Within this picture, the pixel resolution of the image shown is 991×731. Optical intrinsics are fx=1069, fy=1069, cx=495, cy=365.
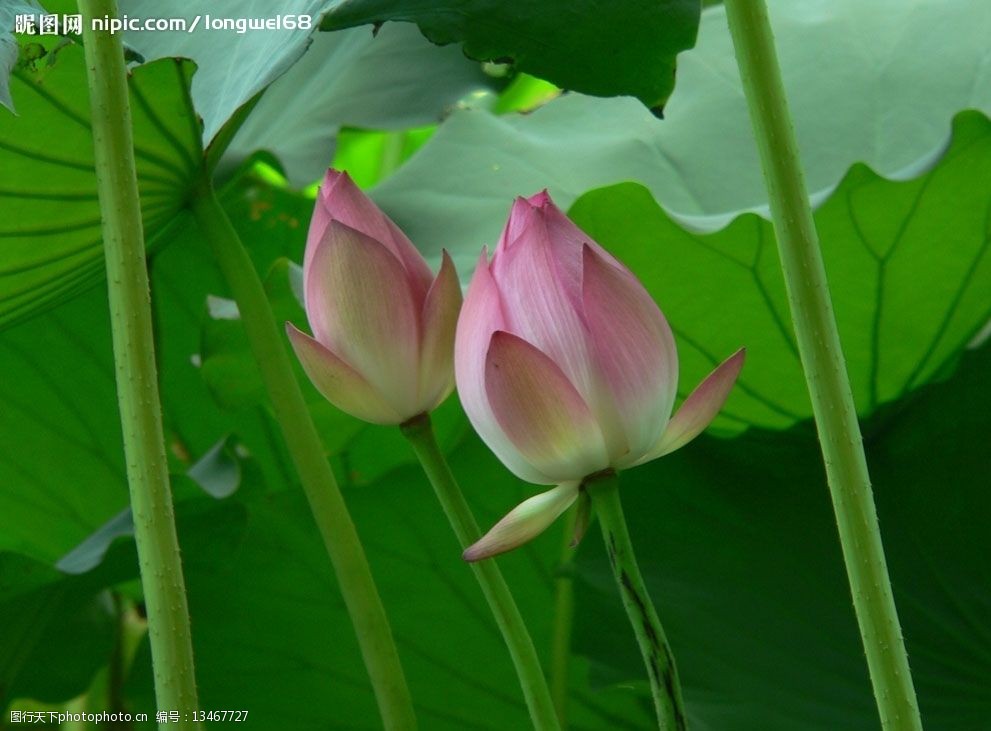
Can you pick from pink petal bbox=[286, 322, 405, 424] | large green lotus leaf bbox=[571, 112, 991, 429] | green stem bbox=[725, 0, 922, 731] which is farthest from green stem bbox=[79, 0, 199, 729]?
large green lotus leaf bbox=[571, 112, 991, 429]

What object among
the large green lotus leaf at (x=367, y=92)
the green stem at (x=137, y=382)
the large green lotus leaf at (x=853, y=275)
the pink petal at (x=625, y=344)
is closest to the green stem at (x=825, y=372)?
the pink petal at (x=625, y=344)

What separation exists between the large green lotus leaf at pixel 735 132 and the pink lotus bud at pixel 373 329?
370mm

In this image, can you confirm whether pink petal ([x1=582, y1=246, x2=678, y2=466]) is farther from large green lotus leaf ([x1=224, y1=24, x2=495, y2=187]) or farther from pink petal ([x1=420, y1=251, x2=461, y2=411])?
large green lotus leaf ([x1=224, y1=24, x2=495, y2=187])

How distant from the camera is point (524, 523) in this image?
11.0 inches

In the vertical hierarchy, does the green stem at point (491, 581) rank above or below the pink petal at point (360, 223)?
below

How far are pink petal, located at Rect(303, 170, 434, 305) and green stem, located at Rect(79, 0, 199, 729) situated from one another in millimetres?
64

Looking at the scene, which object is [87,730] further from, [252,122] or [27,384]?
[252,122]

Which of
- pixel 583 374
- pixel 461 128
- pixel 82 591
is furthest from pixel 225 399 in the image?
pixel 583 374

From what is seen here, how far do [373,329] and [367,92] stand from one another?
526 millimetres

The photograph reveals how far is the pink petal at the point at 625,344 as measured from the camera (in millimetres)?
277

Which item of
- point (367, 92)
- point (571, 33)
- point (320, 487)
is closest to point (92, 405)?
point (367, 92)

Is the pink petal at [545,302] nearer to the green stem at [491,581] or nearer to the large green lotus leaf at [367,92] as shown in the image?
the green stem at [491,581]

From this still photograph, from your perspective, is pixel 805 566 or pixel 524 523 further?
pixel 805 566

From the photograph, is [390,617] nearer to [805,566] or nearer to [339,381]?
[805,566]
